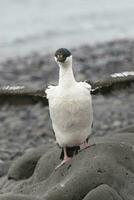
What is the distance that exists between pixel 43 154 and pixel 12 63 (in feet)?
43.7

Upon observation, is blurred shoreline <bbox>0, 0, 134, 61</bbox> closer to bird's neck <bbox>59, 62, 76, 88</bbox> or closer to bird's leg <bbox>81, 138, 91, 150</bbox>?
bird's leg <bbox>81, 138, 91, 150</bbox>

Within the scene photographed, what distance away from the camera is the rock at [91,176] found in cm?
Answer: 852

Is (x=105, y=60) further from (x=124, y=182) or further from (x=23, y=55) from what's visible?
(x=124, y=182)

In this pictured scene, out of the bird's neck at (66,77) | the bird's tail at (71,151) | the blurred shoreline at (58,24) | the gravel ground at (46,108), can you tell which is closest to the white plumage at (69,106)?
the bird's neck at (66,77)

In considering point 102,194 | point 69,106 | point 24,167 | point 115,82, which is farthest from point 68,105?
point 24,167

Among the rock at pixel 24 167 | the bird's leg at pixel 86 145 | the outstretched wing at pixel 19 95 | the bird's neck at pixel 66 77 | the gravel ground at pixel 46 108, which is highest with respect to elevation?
the bird's neck at pixel 66 77

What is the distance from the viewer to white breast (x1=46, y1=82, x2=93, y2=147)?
9250mm

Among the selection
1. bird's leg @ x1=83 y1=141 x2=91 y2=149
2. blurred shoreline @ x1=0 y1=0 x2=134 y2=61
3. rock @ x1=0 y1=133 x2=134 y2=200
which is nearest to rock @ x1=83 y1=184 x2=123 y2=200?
rock @ x1=0 y1=133 x2=134 y2=200

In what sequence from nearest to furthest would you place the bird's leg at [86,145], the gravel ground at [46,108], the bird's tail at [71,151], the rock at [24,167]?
the bird's leg at [86,145] < the bird's tail at [71,151] < the rock at [24,167] < the gravel ground at [46,108]

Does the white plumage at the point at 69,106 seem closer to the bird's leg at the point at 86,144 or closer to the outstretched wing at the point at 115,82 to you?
the bird's leg at the point at 86,144

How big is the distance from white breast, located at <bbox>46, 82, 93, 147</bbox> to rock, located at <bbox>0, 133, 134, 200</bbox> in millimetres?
→ 250

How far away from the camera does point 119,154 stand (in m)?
9.09

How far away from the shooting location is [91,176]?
8.65 m

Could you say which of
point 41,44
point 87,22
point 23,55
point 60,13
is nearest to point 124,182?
point 23,55
